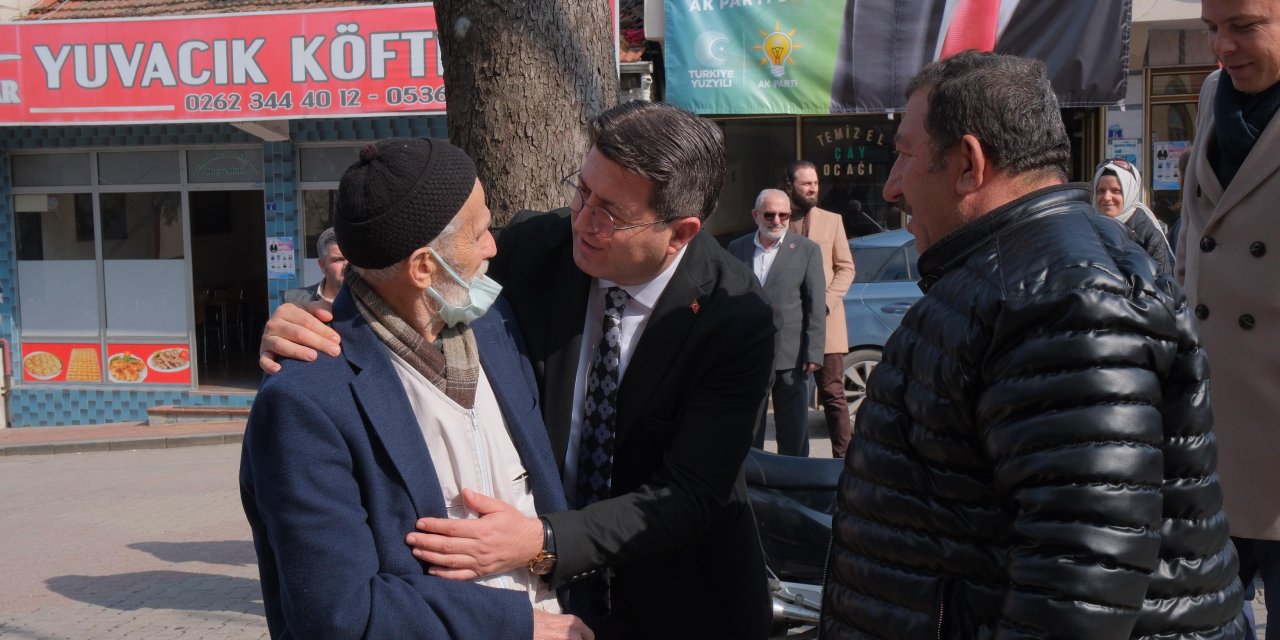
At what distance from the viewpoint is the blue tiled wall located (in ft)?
40.7

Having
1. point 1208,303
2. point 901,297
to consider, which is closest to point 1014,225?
point 1208,303

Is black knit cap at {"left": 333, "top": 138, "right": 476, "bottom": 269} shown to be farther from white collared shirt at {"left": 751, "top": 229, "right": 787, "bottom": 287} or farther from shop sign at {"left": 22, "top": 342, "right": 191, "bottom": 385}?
shop sign at {"left": 22, "top": 342, "right": 191, "bottom": 385}

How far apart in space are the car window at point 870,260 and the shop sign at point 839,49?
1954 mm

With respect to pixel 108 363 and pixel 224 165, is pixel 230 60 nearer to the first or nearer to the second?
pixel 224 165

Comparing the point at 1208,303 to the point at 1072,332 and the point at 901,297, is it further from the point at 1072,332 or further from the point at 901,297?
the point at 901,297

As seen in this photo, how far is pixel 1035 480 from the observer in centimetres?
151

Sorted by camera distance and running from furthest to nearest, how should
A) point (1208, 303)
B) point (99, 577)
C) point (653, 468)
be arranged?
point (99, 577), point (1208, 303), point (653, 468)

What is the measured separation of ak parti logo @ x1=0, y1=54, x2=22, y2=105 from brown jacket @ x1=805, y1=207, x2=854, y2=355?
8.84 metres

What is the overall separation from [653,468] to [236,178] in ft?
38.0

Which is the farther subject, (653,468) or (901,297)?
(901,297)

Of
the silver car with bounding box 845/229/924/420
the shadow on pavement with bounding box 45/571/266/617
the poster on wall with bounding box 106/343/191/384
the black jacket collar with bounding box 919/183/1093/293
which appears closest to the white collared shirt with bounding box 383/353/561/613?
the black jacket collar with bounding box 919/183/1093/293

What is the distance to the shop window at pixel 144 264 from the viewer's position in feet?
43.3

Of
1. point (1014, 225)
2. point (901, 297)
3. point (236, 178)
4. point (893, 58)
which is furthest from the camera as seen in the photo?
point (236, 178)

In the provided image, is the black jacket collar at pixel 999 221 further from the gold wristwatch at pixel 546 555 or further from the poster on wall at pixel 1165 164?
the poster on wall at pixel 1165 164
